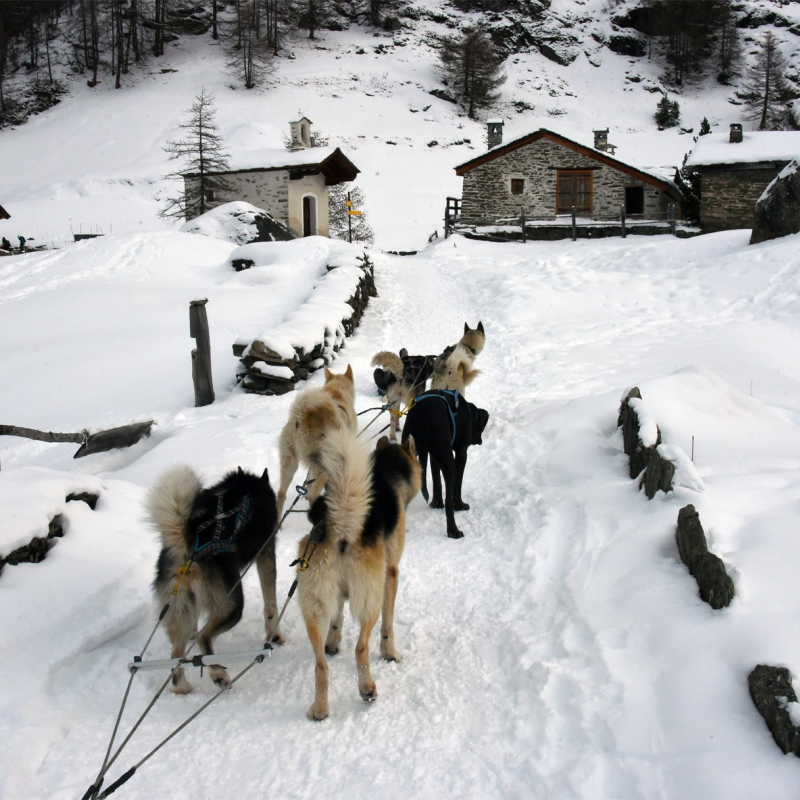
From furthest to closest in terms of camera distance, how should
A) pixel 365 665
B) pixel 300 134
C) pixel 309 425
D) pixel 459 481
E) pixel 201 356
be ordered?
pixel 300 134 < pixel 201 356 < pixel 459 481 < pixel 309 425 < pixel 365 665

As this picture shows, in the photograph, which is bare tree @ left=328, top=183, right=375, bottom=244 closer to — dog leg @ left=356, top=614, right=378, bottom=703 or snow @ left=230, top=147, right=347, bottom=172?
snow @ left=230, top=147, right=347, bottom=172

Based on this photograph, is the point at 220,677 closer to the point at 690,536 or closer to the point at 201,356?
the point at 690,536

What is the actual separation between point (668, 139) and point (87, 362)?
48608mm

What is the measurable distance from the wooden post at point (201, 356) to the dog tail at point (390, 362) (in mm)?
2748

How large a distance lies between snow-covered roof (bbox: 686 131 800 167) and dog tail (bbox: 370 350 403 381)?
21.4m

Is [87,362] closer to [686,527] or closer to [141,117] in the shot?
[686,527]

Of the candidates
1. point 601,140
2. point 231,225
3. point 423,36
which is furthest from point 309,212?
point 423,36

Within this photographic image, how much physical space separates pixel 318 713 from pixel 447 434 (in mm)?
2526

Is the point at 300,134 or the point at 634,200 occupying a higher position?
the point at 300,134

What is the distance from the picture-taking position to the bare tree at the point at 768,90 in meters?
51.0

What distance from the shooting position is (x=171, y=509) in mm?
3283

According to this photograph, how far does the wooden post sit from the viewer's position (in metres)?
8.94

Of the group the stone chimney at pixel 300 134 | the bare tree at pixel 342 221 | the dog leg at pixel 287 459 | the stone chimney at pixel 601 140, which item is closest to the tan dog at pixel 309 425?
the dog leg at pixel 287 459

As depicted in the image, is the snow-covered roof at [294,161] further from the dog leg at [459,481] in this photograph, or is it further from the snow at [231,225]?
the dog leg at [459,481]
